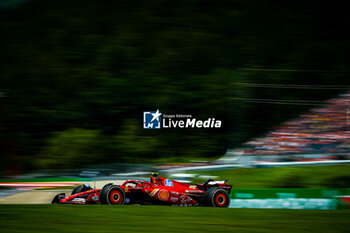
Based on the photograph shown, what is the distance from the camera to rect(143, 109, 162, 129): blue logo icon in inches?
878

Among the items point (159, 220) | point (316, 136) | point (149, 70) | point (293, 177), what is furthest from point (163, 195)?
point (149, 70)

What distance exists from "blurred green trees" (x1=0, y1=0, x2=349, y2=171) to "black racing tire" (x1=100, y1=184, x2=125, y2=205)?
1158cm

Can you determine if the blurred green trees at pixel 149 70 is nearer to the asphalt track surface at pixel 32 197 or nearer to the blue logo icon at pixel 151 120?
the blue logo icon at pixel 151 120

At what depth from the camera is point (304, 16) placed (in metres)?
27.4

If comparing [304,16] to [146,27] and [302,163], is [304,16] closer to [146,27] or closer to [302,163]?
[146,27]

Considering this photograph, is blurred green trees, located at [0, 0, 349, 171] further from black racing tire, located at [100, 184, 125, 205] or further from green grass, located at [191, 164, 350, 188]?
black racing tire, located at [100, 184, 125, 205]

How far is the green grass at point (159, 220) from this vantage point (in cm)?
525

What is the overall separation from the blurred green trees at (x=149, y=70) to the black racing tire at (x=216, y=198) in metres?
10.5

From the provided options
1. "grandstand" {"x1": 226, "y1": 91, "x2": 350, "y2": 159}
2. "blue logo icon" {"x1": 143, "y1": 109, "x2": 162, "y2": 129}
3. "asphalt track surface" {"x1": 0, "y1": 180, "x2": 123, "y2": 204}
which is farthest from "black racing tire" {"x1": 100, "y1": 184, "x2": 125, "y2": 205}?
"blue logo icon" {"x1": 143, "y1": 109, "x2": 162, "y2": 129}

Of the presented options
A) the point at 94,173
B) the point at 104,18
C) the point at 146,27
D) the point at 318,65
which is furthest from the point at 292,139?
the point at 104,18

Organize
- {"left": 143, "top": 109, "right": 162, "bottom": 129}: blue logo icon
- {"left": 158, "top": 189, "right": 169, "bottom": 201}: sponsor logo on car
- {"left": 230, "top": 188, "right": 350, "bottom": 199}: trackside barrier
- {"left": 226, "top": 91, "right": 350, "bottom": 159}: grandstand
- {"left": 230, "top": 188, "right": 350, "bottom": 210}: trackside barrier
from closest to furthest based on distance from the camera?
{"left": 158, "top": 189, "right": 169, "bottom": 201}: sponsor logo on car, {"left": 230, "top": 188, "right": 350, "bottom": 210}: trackside barrier, {"left": 230, "top": 188, "right": 350, "bottom": 199}: trackside barrier, {"left": 226, "top": 91, "right": 350, "bottom": 159}: grandstand, {"left": 143, "top": 109, "right": 162, "bottom": 129}: blue logo icon

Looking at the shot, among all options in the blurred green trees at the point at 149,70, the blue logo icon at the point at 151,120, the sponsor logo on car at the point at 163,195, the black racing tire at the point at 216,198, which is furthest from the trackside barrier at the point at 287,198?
the blue logo icon at the point at 151,120

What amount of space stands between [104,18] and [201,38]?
22.9ft

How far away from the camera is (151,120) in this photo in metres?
23.1
